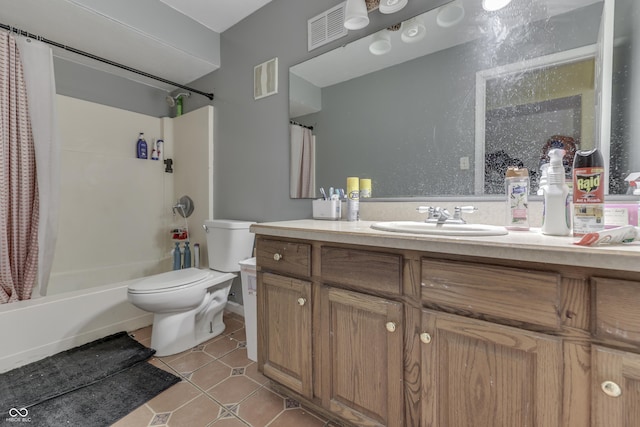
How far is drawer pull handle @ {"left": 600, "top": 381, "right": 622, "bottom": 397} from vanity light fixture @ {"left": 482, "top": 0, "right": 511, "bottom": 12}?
4.48 ft

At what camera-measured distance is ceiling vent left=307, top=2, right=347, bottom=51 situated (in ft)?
5.24

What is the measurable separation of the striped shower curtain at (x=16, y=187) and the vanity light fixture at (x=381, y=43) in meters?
2.14

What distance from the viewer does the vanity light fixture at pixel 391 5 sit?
1.33m

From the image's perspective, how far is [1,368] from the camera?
1.44 m

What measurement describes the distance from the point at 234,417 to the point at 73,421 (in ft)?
2.19

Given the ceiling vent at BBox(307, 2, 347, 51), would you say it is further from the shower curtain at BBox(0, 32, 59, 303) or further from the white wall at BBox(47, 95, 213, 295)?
the shower curtain at BBox(0, 32, 59, 303)

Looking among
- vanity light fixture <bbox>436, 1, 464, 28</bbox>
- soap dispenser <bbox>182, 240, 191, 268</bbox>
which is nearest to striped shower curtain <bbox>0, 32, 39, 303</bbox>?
soap dispenser <bbox>182, 240, 191, 268</bbox>

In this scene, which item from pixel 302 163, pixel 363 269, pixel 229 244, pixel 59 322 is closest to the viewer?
pixel 363 269

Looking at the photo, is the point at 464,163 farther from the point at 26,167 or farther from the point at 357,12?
the point at 26,167

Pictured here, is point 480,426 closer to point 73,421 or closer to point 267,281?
point 267,281

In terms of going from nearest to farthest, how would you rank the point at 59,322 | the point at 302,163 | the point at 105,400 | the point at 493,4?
the point at 493,4 → the point at 105,400 → the point at 59,322 → the point at 302,163

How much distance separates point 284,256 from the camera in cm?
116

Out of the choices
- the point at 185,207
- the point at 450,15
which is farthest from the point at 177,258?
the point at 450,15

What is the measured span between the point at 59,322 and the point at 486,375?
2212 mm
